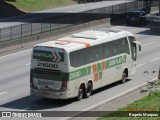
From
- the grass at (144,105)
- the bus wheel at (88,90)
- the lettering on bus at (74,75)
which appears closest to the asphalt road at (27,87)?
the bus wheel at (88,90)

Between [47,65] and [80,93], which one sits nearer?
[47,65]

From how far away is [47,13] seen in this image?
7356 centimetres

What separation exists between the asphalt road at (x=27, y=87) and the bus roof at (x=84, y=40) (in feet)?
8.46

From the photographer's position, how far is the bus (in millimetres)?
26258

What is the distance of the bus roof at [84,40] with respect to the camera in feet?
87.8

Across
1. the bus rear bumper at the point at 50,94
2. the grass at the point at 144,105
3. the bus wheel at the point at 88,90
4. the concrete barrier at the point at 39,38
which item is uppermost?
the grass at the point at 144,105

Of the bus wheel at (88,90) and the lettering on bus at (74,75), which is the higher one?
the lettering on bus at (74,75)

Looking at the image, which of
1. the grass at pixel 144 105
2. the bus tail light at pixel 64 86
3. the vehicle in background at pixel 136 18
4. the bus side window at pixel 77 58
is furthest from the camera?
the vehicle in background at pixel 136 18

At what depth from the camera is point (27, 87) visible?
30281 millimetres

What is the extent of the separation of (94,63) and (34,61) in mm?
3144

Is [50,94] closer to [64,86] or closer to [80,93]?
[64,86]

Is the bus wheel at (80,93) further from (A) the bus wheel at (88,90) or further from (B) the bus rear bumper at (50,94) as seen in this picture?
(B) the bus rear bumper at (50,94)

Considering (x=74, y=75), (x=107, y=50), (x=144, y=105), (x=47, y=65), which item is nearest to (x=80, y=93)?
(x=74, y=75)

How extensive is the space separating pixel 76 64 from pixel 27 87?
14.6ft
